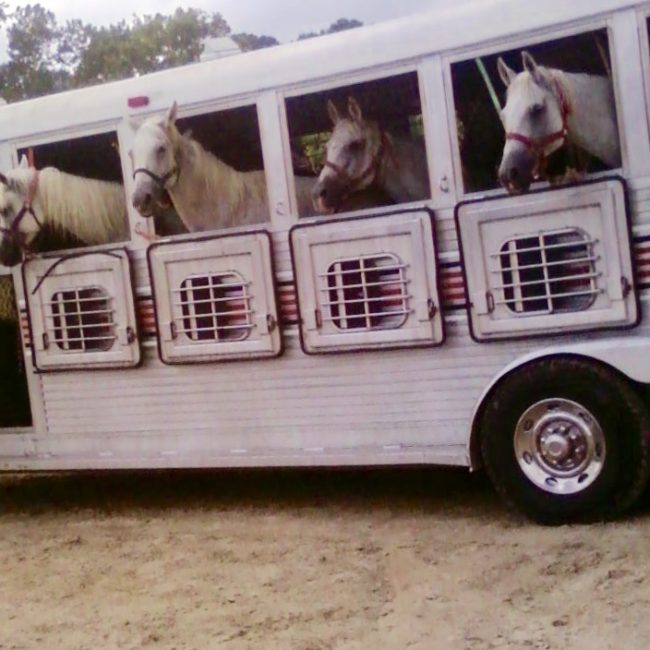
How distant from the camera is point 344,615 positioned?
14.2 feet

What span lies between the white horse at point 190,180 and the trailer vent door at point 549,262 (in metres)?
1.32

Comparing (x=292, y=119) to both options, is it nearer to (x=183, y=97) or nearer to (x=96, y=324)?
A: (x=183, y=97)

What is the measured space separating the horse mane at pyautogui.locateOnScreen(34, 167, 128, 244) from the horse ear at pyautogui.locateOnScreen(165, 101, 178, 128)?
545 millimetres

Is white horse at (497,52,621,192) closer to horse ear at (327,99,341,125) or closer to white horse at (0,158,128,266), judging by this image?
horse ear at (327,99,341,125)

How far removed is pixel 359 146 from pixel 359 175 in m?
0.16

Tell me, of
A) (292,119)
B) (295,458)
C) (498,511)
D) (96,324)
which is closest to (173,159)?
(292,119)

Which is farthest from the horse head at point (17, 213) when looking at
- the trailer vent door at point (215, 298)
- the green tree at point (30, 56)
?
the green tree at point (30, 56)

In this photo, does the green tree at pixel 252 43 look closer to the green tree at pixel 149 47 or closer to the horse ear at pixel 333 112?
the horse ear at pixel 333 112

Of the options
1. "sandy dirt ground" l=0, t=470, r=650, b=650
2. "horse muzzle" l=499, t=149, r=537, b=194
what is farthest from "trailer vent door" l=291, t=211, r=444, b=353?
"sandy dirt ground" l=0, t=470, r=650, b=650

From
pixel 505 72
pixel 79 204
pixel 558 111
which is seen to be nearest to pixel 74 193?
pixel 79 204

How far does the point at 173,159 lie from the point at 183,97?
1.18ft

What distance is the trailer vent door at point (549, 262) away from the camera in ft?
16.4

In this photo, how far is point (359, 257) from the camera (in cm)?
554

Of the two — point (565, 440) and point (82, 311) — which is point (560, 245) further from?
point (82, 311)
